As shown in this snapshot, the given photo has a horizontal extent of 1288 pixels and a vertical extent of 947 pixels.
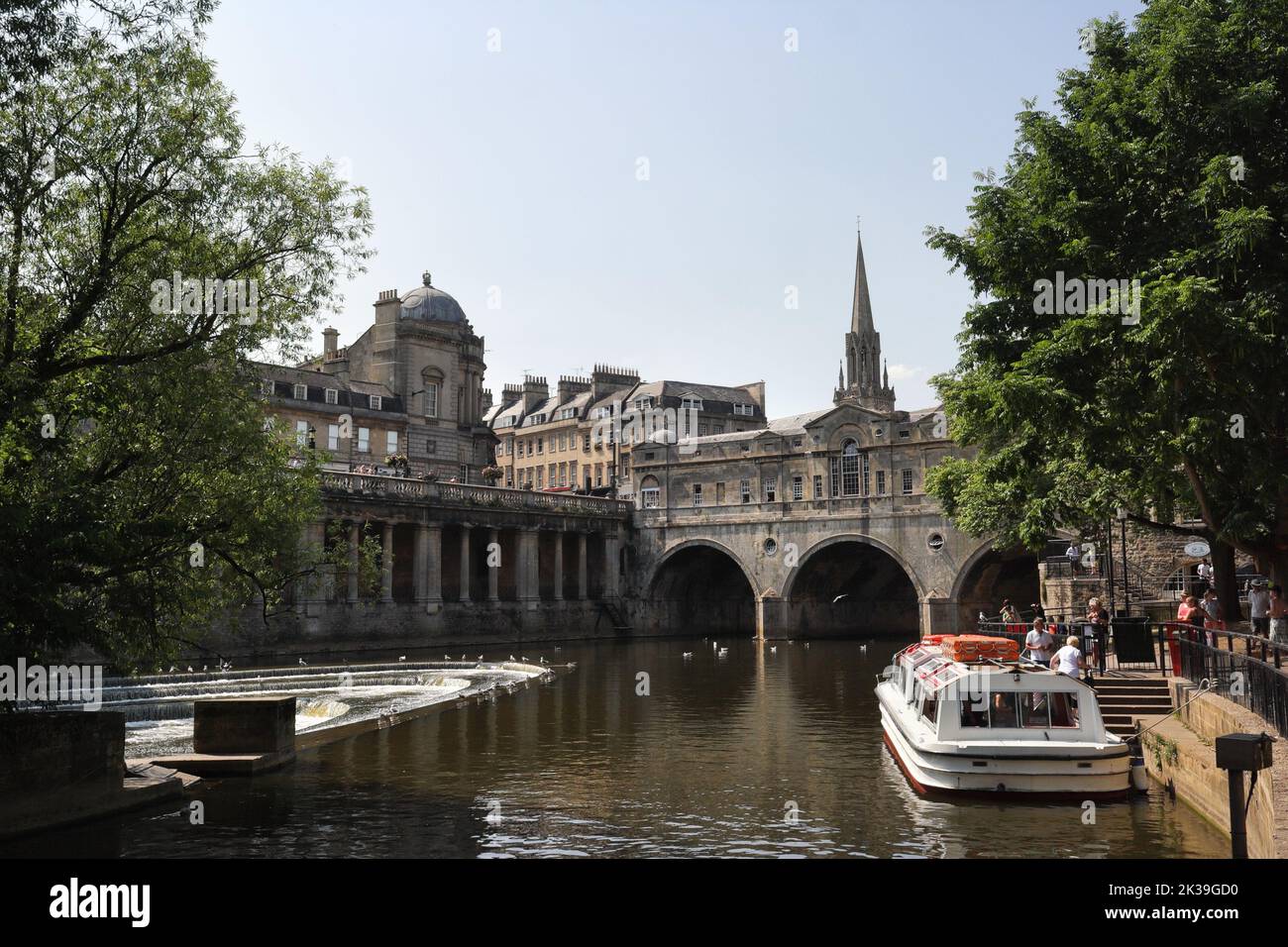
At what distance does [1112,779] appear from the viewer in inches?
668

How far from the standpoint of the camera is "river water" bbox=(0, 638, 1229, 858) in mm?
14953

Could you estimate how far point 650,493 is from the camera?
72938mm

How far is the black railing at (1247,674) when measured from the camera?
14758 mm

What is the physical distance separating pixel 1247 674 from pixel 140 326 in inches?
691

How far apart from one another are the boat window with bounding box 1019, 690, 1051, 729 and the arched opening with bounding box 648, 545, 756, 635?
166 ft

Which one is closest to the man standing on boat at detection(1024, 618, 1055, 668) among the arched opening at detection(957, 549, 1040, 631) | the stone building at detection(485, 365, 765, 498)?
the arched opening at detection(957, 549, 1040, 631)

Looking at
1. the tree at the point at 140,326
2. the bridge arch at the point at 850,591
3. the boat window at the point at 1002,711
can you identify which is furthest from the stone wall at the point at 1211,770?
the bridge arch at the point at 850,591

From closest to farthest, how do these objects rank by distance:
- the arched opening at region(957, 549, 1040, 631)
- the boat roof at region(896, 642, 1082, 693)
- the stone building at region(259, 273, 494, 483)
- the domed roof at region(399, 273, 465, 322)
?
the boat roof at region(896, 642, 1082, 693) → the arched opening at region(957, 549, 1040, 631) → the stone building at region(259, 273, 494, 483) → the domed roof at region(399, 273, 465, 322)

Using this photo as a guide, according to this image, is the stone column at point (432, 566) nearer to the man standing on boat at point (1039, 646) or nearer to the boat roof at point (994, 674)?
the man standing on boat at point (1039, 646)

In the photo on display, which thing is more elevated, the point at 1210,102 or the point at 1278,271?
the point at 1210,102

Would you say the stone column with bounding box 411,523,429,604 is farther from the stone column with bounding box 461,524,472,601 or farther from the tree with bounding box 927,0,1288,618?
the tree with bounding box 927,0,1288,618
